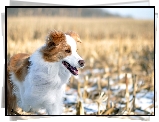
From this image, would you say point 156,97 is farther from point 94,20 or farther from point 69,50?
point 94,20

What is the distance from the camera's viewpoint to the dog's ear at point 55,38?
4.95 m

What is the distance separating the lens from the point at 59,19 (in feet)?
24.9

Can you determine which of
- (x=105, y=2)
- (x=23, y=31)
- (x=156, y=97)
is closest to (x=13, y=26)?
(x=23, y=31)

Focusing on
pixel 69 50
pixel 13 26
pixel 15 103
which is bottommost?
pixel 15 103

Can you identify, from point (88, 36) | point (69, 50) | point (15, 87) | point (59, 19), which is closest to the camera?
point (69, 50)

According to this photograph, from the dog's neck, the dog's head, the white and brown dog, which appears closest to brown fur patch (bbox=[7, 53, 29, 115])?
the white and brown dog

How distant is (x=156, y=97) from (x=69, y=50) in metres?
1.36

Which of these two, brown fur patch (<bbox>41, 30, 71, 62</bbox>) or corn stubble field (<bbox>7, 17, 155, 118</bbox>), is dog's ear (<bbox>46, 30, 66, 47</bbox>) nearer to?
brown fur patch (<bbox>41, 30, 71, 62</bbox>)

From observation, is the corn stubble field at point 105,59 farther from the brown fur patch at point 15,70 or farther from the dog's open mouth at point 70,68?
the dog's open mouth at point 70,68

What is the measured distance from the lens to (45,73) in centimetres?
512

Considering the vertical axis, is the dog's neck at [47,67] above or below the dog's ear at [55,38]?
below

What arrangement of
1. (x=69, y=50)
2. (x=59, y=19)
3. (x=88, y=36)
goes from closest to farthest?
(x=69, y=50) → (x=59, y=19) → (x=88, y=36)

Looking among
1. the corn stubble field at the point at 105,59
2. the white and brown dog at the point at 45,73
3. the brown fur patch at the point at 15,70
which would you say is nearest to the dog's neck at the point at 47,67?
the white and brown dog at the point at 45,73

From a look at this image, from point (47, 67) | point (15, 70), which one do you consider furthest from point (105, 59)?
point (47, 67)
